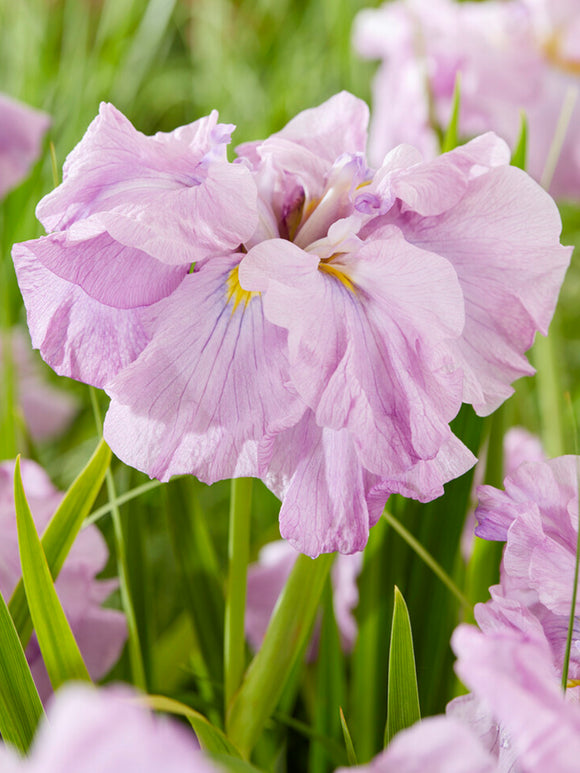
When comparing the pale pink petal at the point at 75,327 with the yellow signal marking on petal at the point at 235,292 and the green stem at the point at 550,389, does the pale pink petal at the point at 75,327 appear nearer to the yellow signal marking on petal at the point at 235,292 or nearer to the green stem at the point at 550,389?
the yellow signal marking on petal at the point at 235,292

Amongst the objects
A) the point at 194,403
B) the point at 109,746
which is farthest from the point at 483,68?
the point at 109,746

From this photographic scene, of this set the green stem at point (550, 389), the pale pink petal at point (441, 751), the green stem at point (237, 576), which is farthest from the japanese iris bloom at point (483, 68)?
the pale pink petal at point (441, 751)

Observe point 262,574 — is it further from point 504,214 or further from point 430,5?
point 430,5

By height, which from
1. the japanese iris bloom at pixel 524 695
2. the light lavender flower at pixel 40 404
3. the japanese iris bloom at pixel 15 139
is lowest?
the light lavender flower at pixel 40 404

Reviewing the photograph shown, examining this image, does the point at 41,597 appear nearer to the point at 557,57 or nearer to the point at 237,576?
the point at 237,576

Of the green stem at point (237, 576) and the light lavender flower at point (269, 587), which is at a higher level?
the green stem at point (237, 576)


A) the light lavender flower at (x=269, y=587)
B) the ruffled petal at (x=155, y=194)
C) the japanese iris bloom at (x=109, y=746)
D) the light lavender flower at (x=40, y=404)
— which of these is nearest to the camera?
the japanese iris bloom at (x=109, y=746)
